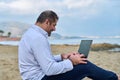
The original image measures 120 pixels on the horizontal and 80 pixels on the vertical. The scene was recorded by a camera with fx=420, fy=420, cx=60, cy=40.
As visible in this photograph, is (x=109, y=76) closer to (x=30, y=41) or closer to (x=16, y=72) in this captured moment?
(x=30, y=41)

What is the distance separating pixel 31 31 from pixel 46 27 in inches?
7.0

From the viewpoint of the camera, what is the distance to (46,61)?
4.59m

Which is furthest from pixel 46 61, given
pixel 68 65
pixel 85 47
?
pixel 85 47

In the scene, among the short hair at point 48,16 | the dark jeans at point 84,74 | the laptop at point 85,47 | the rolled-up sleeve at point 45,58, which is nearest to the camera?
the rolled-up sleeve at point 45,58

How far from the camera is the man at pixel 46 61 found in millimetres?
4617

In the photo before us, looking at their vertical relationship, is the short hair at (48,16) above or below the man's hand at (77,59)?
above

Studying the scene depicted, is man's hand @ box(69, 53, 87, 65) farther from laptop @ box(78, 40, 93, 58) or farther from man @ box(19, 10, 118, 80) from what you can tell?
laptop @ box(78, 40, 93, 58)

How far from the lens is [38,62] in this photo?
4699 mm

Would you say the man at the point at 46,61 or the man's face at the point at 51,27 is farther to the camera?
the man's face at the point at 51,27

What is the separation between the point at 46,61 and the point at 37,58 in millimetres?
130

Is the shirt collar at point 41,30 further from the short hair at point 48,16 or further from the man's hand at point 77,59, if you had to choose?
the man's hand at point 77,59

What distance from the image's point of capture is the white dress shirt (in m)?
4.61

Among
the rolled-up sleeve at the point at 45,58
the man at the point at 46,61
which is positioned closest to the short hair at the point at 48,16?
the man at the point at 46,61

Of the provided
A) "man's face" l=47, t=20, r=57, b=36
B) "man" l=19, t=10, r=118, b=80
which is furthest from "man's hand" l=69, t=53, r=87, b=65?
"man's face" l=47, t=20, r=57, b=36
